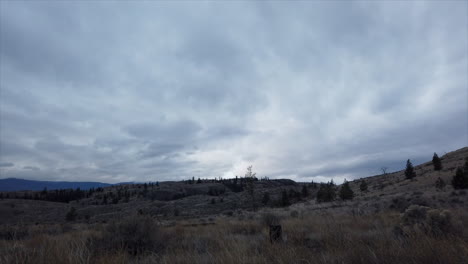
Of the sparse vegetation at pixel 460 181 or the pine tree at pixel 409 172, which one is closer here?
the sparse vegetation at pixel 460 181

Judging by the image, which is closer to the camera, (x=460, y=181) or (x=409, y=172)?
(x=460, y=181)

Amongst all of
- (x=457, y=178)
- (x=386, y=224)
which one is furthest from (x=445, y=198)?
(x=386, y=224)

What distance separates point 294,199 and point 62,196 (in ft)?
386

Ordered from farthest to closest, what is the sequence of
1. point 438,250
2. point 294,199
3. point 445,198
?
point 294,199, point 445,198, point 438,250

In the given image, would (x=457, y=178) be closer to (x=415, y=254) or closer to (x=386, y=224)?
(x=386, y=224)

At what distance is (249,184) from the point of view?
44.9 m

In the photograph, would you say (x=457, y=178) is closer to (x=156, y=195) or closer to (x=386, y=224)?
(x=386, y=224)

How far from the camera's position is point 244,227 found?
1236 cm

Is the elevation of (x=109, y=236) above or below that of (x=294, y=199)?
above

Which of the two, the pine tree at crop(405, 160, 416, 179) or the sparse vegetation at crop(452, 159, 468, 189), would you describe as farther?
the pine tree at crop(405, 160, 416, 179)

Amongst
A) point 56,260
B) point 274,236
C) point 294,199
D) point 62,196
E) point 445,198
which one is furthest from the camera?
point 62,196

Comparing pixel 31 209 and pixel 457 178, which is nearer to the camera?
pixel 457 178

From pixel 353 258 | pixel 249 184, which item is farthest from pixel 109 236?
pixel 249 184

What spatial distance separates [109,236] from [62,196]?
14536 centimetres
